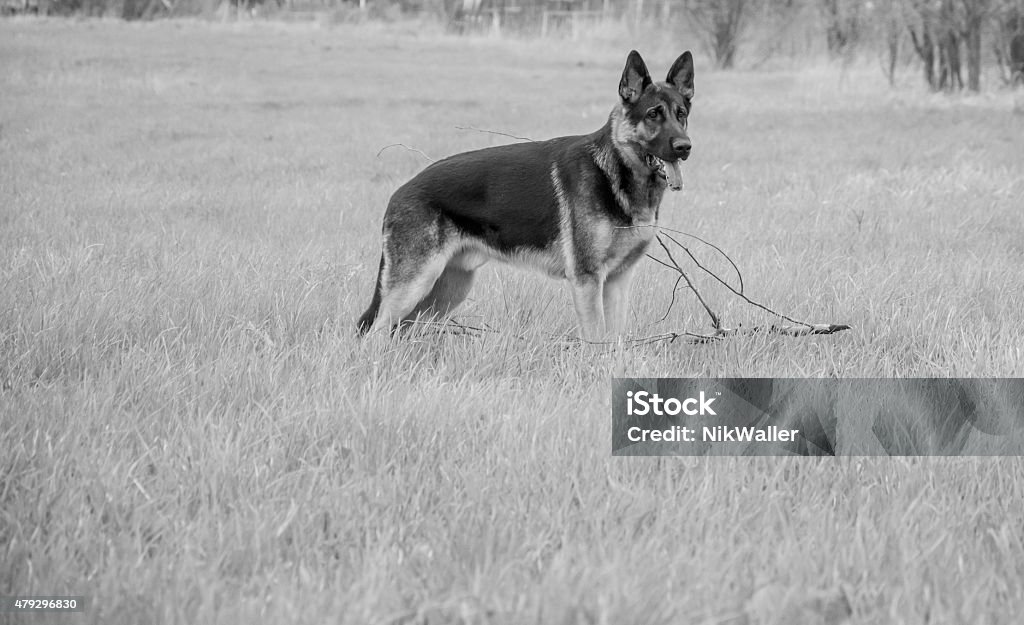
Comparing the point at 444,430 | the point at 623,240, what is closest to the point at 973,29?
the point at 623,240

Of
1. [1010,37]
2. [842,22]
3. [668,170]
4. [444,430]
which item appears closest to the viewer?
[444,430]

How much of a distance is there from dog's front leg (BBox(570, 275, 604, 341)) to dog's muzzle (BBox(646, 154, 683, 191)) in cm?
52

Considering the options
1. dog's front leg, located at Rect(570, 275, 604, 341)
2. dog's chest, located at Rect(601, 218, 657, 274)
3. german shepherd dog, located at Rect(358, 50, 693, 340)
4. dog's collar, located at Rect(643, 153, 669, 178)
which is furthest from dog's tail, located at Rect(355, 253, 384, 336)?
dog's collar, located at Rect(643, 153, 669, 178)

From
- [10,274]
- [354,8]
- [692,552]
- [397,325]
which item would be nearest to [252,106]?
[10,274]

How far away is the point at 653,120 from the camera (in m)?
3.74

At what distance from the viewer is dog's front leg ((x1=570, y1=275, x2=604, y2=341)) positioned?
3.77 metres

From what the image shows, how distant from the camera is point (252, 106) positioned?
14523mm

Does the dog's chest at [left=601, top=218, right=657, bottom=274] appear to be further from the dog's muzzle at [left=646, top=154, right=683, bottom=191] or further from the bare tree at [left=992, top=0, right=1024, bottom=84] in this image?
the bare tree at [left=992, top=0, right=1024, bottom=84]

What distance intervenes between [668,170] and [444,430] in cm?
166

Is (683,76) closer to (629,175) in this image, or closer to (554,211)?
(629,175)

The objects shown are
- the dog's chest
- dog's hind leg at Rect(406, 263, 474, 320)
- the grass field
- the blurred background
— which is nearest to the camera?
the grass field

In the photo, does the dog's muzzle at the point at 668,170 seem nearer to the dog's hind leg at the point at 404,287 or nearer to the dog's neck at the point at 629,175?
the dog's neck at the point at 629,175

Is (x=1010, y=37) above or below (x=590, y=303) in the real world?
above

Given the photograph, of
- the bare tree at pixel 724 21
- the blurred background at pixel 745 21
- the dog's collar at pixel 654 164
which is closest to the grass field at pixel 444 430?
the dog's collar at pixel 654 164
